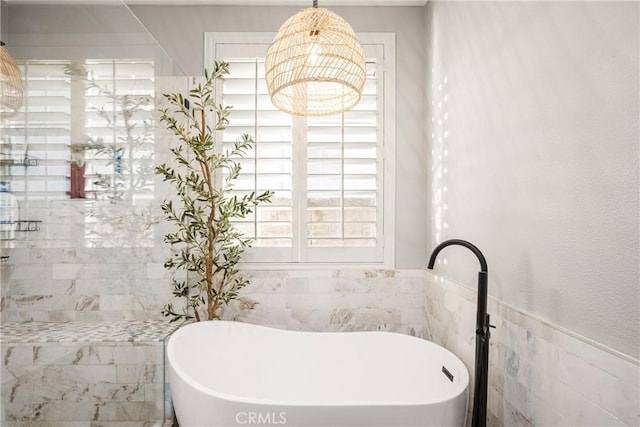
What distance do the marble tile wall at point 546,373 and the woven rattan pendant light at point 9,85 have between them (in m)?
1.85

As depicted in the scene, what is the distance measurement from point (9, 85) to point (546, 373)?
196 cm

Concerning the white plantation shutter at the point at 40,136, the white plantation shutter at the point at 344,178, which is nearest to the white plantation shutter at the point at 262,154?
the white plantation shutter at the point at 344,178

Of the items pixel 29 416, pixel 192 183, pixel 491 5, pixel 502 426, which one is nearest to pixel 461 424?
pixel 502 426

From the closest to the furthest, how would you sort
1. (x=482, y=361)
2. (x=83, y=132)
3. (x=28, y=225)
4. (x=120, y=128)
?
1. (x=28, y=225)
2. (x=482, y=361)
3. (x=83, y=132)
4. (x=120, y=128)

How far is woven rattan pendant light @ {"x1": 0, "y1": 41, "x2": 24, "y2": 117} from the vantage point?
1.13 m

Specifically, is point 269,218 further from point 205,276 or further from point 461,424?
point 461,424

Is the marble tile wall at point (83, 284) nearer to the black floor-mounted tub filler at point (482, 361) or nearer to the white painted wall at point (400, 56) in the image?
the white painted wall at point (400, 56)

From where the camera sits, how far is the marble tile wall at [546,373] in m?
0.98

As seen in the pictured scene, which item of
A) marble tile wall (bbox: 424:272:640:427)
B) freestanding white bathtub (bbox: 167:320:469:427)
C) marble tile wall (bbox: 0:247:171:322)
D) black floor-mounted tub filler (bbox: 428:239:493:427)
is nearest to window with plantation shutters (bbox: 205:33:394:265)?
freestanding white bathtub (bbox: 167:320:469:427)

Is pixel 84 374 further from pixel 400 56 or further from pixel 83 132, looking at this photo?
pixel 400 56

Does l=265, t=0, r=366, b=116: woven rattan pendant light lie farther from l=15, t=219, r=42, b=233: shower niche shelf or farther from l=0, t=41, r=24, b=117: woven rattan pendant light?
l=15, t=219, r=42, b=233: shower niche shelf

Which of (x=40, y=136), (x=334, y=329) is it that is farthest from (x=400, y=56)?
(x=40, y=136)

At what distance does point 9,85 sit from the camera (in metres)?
1.15

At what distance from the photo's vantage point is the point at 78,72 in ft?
4.91
